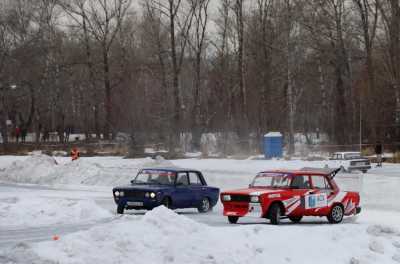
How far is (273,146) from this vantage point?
48219 millimetres

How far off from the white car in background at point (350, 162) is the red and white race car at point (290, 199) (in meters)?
14.1

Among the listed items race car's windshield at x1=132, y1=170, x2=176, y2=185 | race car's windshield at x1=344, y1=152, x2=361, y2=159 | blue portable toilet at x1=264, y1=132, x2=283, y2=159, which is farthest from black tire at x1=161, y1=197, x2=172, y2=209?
blue portable toilet at x1=264, y1=132, x2=283, y2=159

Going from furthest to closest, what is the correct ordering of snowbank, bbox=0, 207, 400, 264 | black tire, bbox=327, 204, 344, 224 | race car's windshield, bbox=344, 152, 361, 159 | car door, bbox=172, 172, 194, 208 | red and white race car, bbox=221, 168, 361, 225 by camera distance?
race car's windshield, bbox=344, 152, 361, 159, car door, bbox=172, 172, 194, 208, black tire, bbox=327, 204, 344, 224, red and white race car, bbox=221, 168, 361, 225, snowbank, bbox=0, 207, 400, 264

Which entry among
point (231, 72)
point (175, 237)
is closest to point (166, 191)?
point (175, 237)

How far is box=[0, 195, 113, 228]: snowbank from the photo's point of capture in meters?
22.1

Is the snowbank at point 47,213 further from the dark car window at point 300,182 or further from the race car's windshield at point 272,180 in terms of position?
the dark car window at point 300,182

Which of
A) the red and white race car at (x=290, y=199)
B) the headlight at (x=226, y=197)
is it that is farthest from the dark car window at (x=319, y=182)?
the headlight at (x=226, y=197)

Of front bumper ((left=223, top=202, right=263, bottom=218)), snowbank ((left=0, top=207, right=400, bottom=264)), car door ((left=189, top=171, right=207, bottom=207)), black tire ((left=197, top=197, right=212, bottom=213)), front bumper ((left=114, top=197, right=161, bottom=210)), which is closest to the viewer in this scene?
snowbank ((left=0, top=207, right=400, bottom=264))

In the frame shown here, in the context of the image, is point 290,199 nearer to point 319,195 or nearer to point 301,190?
point 301,190

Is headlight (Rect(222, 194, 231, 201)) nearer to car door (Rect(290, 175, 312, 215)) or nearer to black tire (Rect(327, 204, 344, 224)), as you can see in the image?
car door (Rect(290, 175, 312, 215))

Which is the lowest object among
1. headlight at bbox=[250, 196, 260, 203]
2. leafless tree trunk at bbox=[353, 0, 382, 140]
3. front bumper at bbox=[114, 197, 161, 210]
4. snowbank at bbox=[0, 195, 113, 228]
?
snowbank at bbox=[0, 195, 113, 228]

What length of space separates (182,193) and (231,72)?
56689 millimetres

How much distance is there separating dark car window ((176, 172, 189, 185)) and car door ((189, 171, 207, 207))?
0.57ft

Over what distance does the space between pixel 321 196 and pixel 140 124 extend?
35583mm
